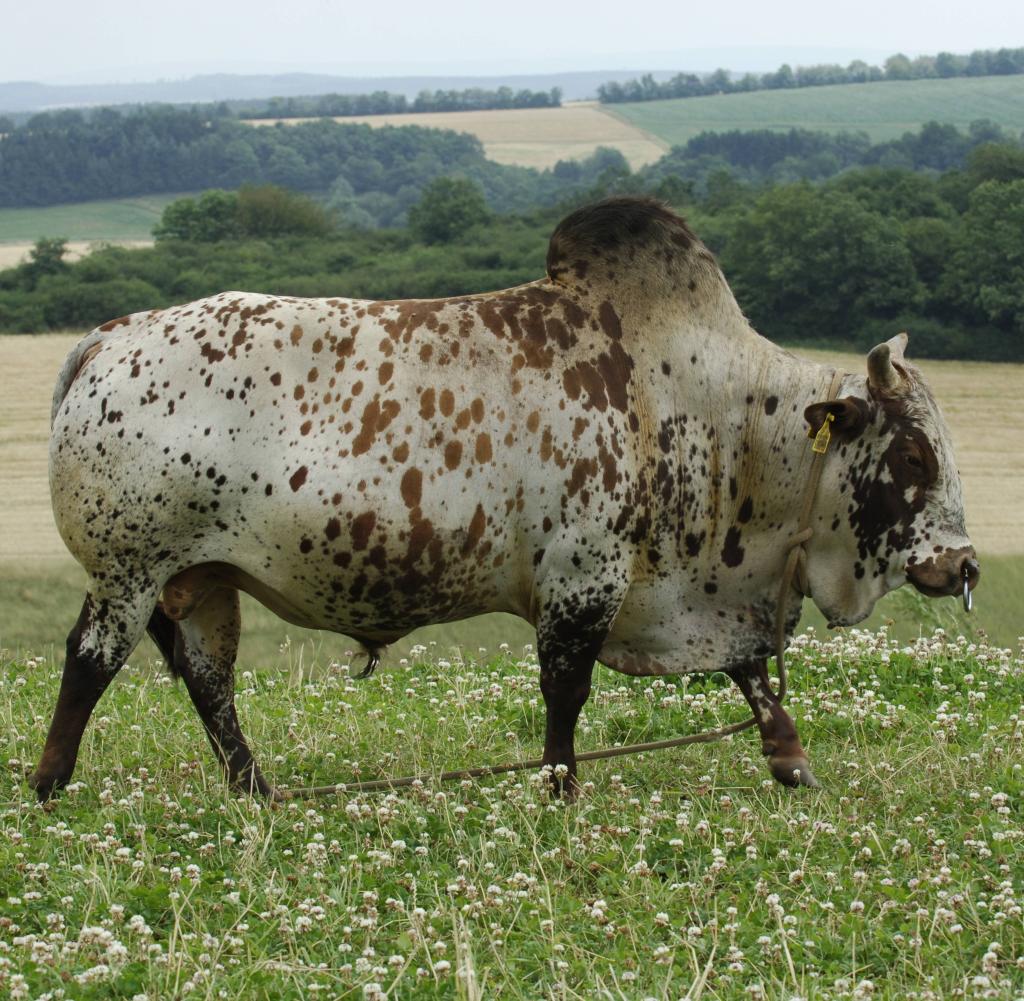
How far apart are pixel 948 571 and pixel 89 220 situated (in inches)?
2146

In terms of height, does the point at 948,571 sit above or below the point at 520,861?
above

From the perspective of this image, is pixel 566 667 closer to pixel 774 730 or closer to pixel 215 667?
pixel 774 730

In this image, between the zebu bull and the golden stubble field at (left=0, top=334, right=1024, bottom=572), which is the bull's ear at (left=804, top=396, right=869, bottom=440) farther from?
the golden stubble field at (left=0, top=334, right=1024, bottom=572)

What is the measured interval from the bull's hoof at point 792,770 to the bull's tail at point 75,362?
3636 millimetres

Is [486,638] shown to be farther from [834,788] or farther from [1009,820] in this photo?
[1009,820]

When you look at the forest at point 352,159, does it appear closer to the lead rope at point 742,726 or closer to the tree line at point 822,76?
the tree line at point 822,76

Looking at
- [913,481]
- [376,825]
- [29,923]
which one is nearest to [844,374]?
[913,481]

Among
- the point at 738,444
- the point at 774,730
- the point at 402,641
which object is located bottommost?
→ the point at 402,641

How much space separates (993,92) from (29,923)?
90.3 metres

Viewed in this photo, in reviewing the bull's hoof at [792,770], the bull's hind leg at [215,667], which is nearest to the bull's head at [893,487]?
the bull's hoof at [792,770]

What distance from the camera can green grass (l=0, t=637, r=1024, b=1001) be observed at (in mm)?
4980

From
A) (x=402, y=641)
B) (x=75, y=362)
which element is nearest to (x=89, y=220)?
(x=402, y=641)

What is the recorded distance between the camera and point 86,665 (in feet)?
22.2

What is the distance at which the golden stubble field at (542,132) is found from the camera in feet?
237
